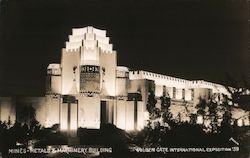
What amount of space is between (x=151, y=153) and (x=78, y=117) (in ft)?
1.61

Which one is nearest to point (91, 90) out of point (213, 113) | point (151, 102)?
point (151, 102)

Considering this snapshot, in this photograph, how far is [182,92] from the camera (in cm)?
310

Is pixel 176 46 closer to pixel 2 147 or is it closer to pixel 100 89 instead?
pixel 100 89

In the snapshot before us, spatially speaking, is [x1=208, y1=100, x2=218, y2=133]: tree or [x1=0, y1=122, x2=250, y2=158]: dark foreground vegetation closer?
[x1=0, y1=122, x2=250, y2=158]: dark foreground vegetation

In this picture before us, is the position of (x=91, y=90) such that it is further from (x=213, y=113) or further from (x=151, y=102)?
(x=213, y=113)

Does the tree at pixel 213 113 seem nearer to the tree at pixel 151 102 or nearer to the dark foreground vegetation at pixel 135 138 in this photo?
the dark foreground vegetation at pixel 135 138

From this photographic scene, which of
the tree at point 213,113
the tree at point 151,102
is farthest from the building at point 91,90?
the tree at point 213,113

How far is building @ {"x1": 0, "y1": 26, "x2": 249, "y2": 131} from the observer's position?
3.01 metres

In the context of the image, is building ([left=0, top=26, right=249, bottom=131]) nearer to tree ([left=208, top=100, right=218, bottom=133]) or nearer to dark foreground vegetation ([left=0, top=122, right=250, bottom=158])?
dark foreground vegetation ([left=0, top=122, right=250, bottom=158])

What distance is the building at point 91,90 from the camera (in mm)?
3011

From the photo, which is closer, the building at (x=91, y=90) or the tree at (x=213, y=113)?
the building at (x=91, y=90)

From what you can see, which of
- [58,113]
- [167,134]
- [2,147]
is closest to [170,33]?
[167,134]

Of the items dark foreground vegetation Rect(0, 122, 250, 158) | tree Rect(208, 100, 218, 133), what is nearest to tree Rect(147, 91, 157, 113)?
dark foreground vegetation Rect(0, 122, 250, 158)

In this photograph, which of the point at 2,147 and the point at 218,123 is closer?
the point at 2,147
